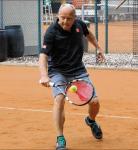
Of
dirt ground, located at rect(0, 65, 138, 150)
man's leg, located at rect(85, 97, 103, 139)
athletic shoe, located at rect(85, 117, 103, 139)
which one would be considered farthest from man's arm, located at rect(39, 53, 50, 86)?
athletic shoe, located at rect(85, 117, 103, 139)

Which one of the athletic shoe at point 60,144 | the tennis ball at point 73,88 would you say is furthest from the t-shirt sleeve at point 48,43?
the athletic shoe at point 60,144

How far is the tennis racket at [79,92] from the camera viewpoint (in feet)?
21.9

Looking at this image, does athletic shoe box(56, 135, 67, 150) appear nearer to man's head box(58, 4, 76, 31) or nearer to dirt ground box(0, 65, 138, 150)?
dirt ground box(0, 65, 138, 150)

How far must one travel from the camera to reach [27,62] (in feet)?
60.0

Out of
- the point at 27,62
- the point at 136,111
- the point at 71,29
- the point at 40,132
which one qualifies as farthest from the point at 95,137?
the point at 27,62

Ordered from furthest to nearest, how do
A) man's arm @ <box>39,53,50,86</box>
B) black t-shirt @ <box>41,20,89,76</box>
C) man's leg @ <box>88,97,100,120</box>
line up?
man's leg @ <box>88,97,100,120</box> < black t-shirt @ <box>41,20,89,76</box> < man's arm @ <box>39,53,50,86</box>

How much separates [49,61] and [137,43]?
13539 mm

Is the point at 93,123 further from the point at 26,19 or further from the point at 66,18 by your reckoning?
the point at 26,19

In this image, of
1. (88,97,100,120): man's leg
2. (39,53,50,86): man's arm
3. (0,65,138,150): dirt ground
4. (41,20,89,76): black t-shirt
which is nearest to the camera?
(39,53,50,86): man's arm

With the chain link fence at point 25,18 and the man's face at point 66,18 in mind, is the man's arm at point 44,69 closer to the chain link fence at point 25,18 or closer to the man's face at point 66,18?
the man's face at point 66,18

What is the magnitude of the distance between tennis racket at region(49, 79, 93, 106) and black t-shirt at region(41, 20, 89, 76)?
0.18m

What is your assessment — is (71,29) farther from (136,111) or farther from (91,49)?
(91,49)

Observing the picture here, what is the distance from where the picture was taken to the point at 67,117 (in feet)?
29.4

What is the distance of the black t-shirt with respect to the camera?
266 inches
